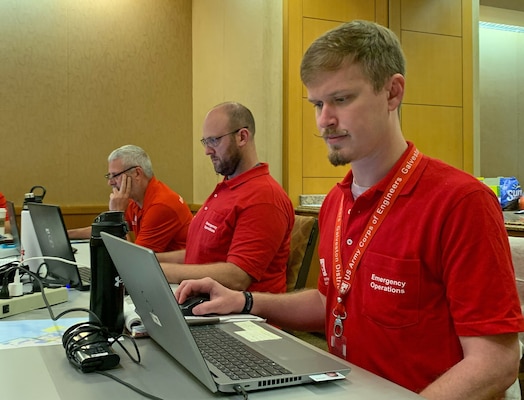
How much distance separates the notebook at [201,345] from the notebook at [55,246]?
736 millimetres

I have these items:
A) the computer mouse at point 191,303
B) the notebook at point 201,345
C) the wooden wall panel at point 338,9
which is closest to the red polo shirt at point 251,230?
the computer mouse at point 191,303

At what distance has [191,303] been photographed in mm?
1377

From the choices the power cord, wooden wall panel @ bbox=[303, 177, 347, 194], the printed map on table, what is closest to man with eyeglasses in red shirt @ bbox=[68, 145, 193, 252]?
wooden wall panel @ bbox=[303, 177, 347, 194]

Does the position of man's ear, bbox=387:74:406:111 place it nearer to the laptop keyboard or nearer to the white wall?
the laptop keyboard

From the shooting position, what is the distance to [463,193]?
1.10m

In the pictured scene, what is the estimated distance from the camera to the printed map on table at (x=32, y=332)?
3.98ft

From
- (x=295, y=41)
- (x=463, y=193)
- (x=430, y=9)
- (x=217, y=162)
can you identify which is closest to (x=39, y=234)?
(x=217, y=162)

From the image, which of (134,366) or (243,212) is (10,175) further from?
(134,366)

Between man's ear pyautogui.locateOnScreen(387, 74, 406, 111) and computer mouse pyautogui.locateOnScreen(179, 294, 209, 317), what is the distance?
0.64m

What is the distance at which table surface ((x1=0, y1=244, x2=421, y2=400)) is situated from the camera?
904mm

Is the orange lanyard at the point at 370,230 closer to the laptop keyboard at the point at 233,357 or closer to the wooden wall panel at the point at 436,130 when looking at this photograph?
the laptop keyboard at the point at 233,357

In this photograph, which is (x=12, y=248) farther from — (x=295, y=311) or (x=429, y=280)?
(x=429, y=280)

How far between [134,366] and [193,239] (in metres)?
1.34

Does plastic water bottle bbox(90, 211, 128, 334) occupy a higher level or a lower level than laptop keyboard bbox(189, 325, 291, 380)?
higher
